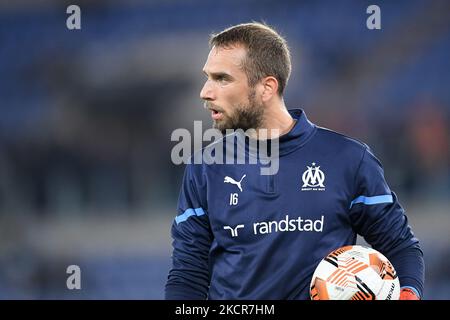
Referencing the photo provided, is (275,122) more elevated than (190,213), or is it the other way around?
(275,122)

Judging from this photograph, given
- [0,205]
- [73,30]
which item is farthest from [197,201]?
[73,30]

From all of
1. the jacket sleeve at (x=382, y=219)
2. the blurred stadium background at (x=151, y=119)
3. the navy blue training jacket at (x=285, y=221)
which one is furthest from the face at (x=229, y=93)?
the blurred stadium background at (x=151, y=119)

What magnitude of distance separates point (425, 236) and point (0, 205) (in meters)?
3.68

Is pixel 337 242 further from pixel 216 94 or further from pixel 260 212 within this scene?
pixel 216 94

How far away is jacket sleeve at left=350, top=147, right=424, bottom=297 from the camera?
116 inches

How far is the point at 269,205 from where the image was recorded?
298 centimetres

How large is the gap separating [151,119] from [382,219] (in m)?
4.59

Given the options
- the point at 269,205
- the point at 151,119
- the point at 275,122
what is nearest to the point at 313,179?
the point at 269,205

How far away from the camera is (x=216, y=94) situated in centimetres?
308

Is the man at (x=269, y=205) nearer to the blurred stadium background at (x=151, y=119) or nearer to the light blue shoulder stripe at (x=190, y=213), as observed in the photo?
the light blue shoulder stripe at (x=190, y=213)

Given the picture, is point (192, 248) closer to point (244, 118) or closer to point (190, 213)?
point (190, 213)

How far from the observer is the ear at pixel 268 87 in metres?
3.19

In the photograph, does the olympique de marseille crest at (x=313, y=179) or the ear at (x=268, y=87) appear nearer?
the olympique de marseille crest at (x=313, y=179)

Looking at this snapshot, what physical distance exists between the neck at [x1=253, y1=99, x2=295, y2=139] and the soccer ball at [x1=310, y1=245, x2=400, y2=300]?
0.56m
